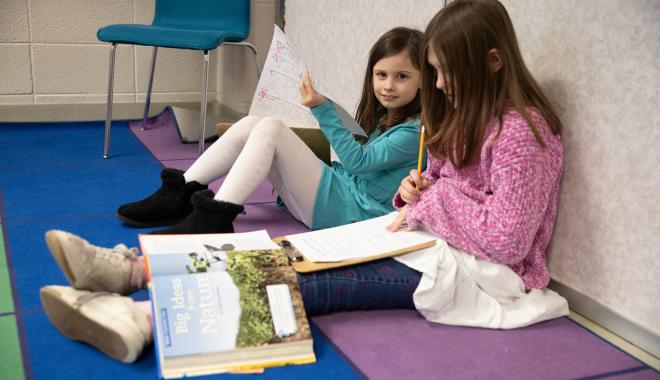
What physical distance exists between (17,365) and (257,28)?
7.05 feet

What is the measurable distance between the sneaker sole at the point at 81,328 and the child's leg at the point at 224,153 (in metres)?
0.64

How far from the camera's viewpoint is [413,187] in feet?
4.43

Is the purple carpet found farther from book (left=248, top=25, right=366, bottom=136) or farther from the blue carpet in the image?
book (left=248, top=25, right=366, bottom=136)

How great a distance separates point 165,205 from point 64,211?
0.32m

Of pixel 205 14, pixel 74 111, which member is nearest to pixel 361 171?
pixel 205 14

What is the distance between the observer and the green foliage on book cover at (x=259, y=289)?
1046mm

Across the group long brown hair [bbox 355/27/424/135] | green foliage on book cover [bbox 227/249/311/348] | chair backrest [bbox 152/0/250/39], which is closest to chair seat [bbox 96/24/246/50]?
chair backrest [bbox 152/0/250/39]

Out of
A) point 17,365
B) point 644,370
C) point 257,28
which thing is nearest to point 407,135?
point 644,370

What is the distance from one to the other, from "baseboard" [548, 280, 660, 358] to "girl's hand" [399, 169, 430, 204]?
34 cm

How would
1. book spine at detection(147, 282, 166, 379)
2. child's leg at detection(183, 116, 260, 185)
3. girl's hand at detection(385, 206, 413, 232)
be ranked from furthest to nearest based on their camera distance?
1. child's leg at detection(183, 116, 260, 185)
2. girl's hand at detection(385, 206, 413, 232)
3. book spine at detection(147, 282, 166, 379)

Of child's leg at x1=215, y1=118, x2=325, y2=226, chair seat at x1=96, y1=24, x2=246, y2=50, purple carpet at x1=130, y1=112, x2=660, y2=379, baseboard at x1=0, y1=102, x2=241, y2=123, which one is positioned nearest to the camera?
purple carpet at x1=130, y1=112, x2=660, y2=379

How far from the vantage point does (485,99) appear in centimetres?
123

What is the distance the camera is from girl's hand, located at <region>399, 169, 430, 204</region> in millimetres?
Answer: 1345

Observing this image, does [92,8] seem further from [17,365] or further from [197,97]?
[17,365]
